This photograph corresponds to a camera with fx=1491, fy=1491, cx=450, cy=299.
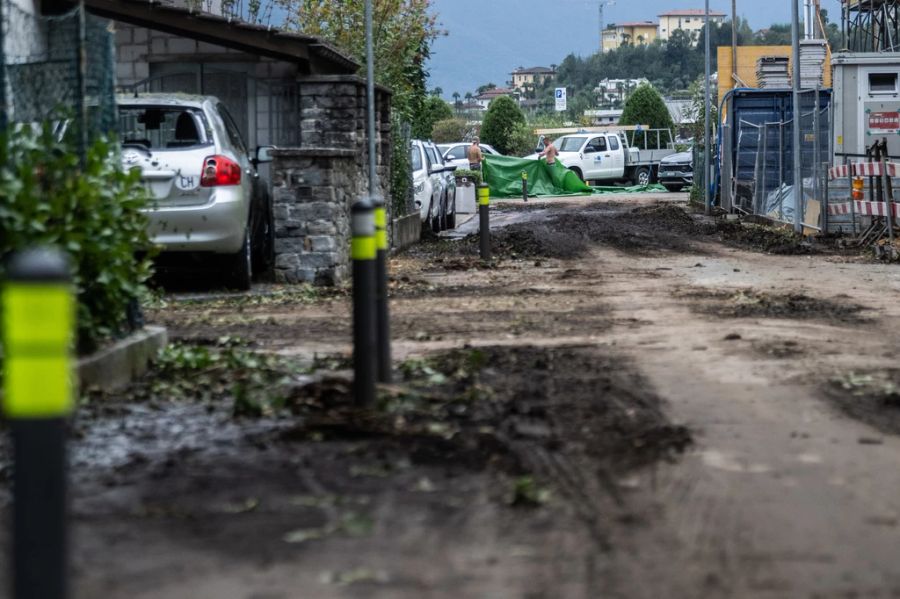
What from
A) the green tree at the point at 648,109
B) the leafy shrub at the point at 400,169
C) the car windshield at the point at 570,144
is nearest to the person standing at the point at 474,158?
the car windshield at the point at 570,144

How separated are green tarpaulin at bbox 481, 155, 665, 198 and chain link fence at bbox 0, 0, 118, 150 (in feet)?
116

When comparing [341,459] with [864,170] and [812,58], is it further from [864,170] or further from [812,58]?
[812,58]

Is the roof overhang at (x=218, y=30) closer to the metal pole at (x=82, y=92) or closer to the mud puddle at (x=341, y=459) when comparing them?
the metal pole at (x=82, y=92)

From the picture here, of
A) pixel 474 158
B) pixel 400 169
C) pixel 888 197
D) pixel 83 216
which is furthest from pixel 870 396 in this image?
pixel 474 158

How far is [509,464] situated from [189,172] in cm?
793

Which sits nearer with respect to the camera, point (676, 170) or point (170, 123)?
point (170, 123)

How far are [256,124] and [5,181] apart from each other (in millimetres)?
11771

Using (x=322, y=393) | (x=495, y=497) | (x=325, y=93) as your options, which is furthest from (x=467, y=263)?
(x=495, y=497)

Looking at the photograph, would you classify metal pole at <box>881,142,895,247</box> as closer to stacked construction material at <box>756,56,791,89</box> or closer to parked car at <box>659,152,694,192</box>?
stacked construction material at <box>756,56,791,89</box>

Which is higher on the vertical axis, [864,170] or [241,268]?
[864,170]

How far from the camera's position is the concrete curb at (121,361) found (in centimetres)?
750

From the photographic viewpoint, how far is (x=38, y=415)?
299cm

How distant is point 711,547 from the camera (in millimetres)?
4660

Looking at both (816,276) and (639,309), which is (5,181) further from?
(816,276)
